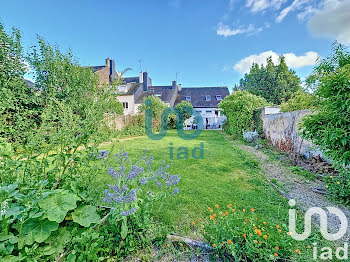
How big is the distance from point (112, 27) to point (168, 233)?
9.78m

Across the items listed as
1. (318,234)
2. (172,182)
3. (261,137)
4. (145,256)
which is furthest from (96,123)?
(261,137)

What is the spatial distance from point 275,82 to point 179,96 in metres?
15.3

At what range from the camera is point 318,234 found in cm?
190

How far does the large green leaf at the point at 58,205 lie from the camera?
1210 millimetres

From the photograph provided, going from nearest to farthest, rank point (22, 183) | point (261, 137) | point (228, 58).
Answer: point (22, 183) → point (261, 137) → point (228, 58)

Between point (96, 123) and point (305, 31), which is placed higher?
point (305, 31)

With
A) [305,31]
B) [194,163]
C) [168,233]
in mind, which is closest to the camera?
[168,233]

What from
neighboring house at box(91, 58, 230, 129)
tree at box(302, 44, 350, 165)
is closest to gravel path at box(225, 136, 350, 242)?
tree at box(302, 44, 350, 165)

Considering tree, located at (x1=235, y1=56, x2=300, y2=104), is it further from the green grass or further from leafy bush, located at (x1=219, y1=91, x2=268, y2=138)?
the green grass

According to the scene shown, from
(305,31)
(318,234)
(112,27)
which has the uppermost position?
(112,27)

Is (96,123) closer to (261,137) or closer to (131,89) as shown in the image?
(261,137)

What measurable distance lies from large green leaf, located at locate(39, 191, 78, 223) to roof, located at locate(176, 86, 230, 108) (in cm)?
2741

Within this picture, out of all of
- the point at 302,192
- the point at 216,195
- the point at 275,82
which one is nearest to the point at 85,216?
the point at 216,195

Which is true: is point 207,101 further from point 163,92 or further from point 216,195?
point 216,195
